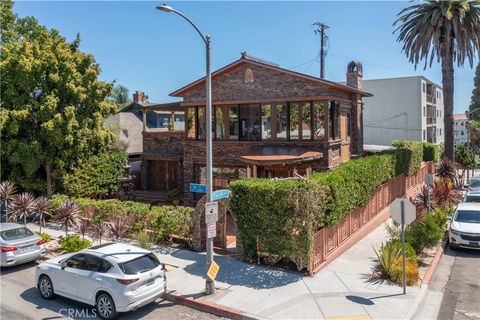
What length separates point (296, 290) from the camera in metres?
11.5

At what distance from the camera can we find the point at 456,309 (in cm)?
1054

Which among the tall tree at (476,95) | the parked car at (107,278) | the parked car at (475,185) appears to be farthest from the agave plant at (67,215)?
Answer: the tall tree at (476,95)

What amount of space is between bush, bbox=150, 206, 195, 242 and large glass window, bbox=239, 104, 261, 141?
653 cm

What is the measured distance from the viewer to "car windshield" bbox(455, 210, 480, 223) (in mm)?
16484

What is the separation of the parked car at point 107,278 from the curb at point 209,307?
66cm

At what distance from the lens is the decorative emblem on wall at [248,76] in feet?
68.0

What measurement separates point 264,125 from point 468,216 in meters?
10.1

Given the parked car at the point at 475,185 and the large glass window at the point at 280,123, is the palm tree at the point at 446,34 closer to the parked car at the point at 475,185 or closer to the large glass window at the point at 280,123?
the parked car at the point at 475,185

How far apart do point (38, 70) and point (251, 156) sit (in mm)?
11723

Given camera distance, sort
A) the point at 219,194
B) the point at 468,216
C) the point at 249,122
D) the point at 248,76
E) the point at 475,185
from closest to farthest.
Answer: the point at 219,194
the point at 468,216
the point at 248,76
the point at 249,122
the point at 475,185

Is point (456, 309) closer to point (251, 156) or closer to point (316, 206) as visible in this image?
point (316, 206)

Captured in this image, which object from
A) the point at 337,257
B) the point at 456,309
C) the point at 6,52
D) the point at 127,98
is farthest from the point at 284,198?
the point at 127,98

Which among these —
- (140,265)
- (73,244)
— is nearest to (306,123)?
(73,244)

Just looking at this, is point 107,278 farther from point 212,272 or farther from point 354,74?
point 354,74
